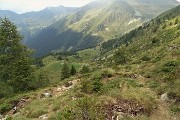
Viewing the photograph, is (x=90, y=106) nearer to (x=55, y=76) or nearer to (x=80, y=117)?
(x=80, y=117)

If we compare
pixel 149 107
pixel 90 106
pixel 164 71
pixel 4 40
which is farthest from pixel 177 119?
pixel 4 40

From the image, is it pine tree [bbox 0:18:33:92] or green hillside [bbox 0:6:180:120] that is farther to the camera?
pine tree [bbox 0:18:33:92]

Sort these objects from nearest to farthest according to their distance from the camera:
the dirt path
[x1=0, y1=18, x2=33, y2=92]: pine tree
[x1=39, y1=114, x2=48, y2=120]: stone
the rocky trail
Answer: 1. the dirt path
2. [x1=39, y1=114, x2=48, y2=120]: stone
3. the rocky trail
4. [x1=0, y1=18, x2=33, y2=92]: pine tree

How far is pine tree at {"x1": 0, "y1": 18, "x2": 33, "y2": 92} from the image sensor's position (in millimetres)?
41781

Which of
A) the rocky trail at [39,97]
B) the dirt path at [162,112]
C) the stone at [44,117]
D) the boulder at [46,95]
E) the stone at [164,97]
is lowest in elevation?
the rocky trail at [39,97]

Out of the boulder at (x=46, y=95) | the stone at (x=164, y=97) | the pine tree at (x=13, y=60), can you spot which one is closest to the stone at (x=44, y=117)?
the boulder at (x=46, y=95)

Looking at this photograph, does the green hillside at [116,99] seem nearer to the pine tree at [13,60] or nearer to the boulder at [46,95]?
the boulder at [46,95]

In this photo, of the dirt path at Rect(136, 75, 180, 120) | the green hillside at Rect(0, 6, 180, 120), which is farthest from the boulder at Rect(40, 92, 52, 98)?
the dirt path at Rect(136, 75, 180, 120)

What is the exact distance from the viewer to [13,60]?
4419 centimetres

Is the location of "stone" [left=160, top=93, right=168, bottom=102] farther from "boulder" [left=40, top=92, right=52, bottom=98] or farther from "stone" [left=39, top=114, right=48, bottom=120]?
"boulder" [left=40, top=92, right=52, bottom=98]

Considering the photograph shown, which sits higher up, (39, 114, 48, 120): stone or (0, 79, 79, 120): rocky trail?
(39, 114, 48, 120): stone

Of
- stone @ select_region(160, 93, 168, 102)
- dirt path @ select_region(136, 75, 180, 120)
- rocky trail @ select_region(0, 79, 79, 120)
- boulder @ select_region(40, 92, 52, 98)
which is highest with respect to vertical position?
stone @ select_region(160, 93, 168, 102)

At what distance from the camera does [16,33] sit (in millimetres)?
45281

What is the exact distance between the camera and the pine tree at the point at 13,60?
4178 cm
